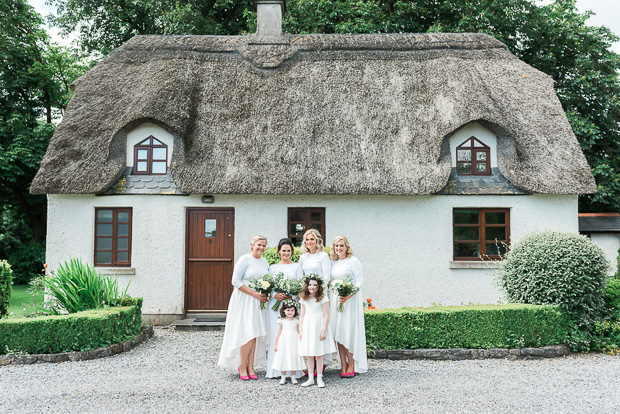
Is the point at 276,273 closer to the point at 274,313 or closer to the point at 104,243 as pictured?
the point at 274,313

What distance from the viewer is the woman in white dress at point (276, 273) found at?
562 cm

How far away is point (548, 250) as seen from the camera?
734 centimetres

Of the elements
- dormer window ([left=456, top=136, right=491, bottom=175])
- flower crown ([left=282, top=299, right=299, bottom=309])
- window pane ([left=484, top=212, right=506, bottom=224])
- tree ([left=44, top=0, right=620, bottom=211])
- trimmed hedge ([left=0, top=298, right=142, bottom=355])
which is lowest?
trimmed hedge ([left=0, top=298, right=142, bottom=355])

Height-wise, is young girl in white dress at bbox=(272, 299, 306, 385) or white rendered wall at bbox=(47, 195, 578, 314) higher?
white rendered wall at bbox=(47, 195, 578, 314)

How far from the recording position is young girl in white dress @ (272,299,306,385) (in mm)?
5461

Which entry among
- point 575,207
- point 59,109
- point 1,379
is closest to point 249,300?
point 1,379

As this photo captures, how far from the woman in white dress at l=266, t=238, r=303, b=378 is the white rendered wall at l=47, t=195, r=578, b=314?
390 cm

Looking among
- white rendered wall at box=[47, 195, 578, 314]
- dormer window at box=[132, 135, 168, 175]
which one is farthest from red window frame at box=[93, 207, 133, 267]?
dormer window at box=[132, 135, 168, 175]

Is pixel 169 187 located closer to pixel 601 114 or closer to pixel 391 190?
pixel 391 190

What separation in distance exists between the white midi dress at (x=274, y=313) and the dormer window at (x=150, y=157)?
5.20m

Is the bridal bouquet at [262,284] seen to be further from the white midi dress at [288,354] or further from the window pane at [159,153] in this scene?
the window pane at [159,153]

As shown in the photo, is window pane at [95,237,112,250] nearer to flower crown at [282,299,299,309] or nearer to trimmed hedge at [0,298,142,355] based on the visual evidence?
trimmed hedge at [0,298,142,355]

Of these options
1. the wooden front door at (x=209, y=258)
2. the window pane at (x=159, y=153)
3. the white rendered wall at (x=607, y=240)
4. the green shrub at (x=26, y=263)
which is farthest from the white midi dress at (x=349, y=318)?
the green shrub at (x=26, y=263)

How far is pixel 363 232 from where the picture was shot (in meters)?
9.87
